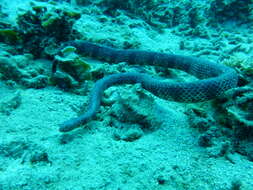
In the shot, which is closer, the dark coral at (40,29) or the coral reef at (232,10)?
the dark coral at (40,29)

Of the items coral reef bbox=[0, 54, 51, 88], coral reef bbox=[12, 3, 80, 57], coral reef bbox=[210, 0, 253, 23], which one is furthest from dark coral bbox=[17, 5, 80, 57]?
coral reef bbox=[210, 0, 253, 23]

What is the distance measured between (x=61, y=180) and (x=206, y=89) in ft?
8.88

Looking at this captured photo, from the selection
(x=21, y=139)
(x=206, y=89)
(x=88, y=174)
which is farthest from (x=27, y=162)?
(x=206, y=89)

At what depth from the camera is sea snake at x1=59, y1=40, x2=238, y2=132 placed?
11.0 ft

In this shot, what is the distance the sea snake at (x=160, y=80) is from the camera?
3.36m

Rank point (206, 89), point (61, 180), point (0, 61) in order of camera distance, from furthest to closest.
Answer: point (0, 61)
point (206, 89)
point (61, 180)

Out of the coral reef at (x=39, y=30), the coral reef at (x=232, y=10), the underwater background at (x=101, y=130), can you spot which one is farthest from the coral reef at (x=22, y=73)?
the coral reef at (x=232, y=10)

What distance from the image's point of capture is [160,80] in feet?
14.1

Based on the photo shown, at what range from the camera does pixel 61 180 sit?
7.08 feet

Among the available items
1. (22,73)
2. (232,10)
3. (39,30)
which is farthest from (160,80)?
(232,10)

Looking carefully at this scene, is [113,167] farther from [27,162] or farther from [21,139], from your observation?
[21,139]

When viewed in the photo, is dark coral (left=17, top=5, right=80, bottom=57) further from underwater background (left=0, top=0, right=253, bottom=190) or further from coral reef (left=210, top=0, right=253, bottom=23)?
coral reef (left=210, top=0, right=253, bottom=23)

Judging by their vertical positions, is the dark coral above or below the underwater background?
above

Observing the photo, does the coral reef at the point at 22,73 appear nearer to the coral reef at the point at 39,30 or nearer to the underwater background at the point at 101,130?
the underwater background at the point at 101,130
